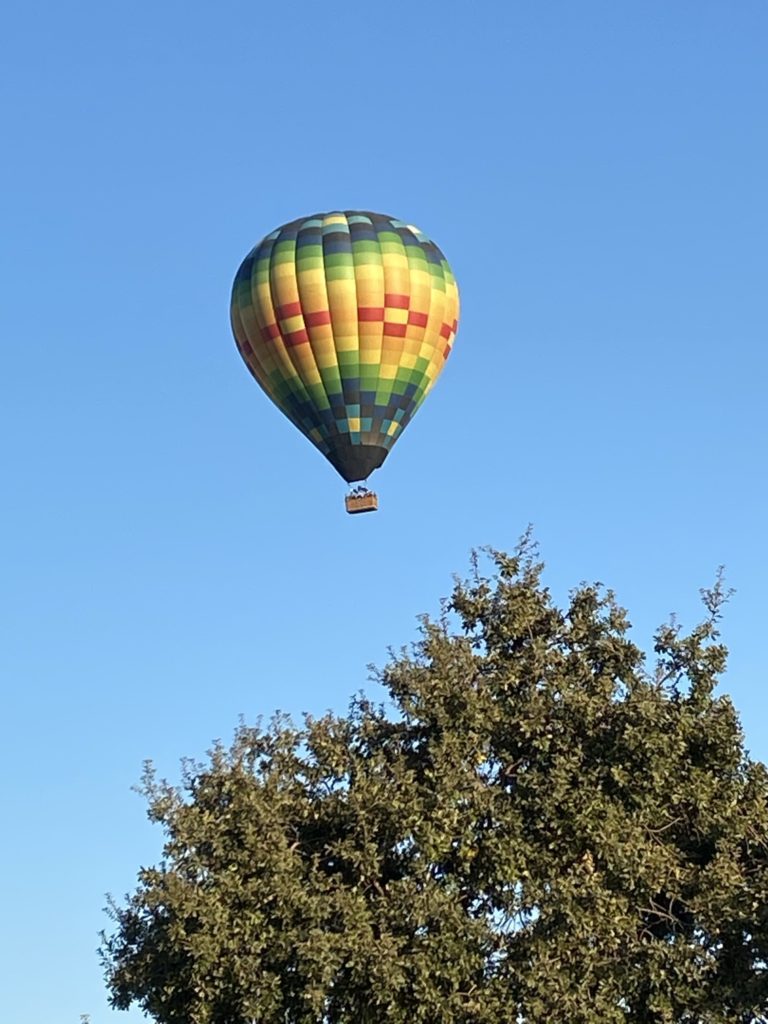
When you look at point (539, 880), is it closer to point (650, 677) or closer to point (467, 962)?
point (467, 962)

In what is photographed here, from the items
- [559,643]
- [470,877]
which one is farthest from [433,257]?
[470,877]

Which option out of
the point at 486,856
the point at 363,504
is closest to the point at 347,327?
the point at 363,504

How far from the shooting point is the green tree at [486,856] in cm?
3491

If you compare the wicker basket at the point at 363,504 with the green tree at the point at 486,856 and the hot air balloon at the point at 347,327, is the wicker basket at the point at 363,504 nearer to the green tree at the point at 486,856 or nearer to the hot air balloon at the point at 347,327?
the hot air balloon at the point at 347,327

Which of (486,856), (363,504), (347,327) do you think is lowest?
(486,856)

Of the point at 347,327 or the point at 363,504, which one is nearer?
the point at 347,327

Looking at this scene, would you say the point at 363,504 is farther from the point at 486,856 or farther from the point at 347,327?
the point at 486,856

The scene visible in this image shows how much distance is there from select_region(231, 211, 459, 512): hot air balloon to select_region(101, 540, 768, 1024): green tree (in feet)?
52.0

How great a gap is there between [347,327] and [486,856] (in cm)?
2094

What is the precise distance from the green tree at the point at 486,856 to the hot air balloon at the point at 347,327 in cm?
1584

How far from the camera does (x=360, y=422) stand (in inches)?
2167

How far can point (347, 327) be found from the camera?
53.7 metres

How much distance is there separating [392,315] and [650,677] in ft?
60.7

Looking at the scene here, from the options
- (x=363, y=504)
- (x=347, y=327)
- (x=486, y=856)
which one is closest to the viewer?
(x=486, y=856)
